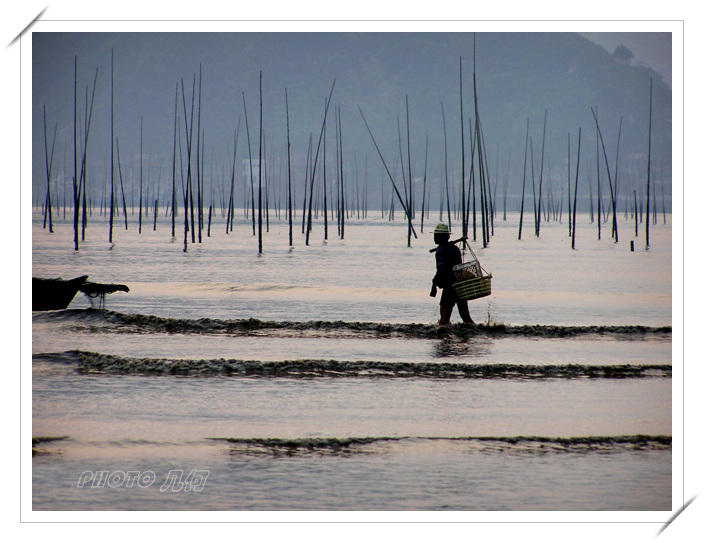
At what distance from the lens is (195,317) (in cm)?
596

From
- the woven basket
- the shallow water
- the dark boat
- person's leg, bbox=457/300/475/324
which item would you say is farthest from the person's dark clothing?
the dark boat

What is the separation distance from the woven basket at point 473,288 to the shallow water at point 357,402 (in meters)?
0.33

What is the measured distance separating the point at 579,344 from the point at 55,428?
3.42m

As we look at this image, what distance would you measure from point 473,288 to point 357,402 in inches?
66.3

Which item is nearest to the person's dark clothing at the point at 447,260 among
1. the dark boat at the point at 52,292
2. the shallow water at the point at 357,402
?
the shallow water at the point at 357,402

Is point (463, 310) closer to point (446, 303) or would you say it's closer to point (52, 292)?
point (446, 303)

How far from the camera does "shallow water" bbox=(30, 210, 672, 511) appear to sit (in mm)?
2717

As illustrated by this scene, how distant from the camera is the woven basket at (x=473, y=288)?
4.94m

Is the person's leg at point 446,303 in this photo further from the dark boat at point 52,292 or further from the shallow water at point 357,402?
the dark boat at point 52,292

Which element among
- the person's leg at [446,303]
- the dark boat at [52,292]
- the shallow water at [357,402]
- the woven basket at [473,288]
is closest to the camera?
the shallow water at [357,402]

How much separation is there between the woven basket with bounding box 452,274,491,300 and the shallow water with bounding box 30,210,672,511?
1.09 ft

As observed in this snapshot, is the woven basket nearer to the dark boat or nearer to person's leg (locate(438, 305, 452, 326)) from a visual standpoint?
person's leg (locate(438, 305, 452, 326))
